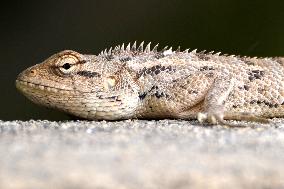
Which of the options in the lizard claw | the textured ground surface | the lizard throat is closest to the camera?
the textured ground surface

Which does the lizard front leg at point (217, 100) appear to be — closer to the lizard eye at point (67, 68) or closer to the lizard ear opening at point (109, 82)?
the lizard ear opening at point (109, 82)

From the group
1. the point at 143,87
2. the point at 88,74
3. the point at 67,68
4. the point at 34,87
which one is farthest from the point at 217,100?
the point at 34,87

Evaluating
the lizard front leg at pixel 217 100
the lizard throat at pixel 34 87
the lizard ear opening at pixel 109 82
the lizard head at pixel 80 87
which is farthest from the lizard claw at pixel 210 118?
the lizard throat at pixel 34 87

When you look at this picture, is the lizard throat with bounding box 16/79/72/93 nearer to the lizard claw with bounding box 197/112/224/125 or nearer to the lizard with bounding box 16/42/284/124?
the lizard with bounding box 16/42/284/124

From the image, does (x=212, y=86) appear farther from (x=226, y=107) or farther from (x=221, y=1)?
(x=221, y=1)

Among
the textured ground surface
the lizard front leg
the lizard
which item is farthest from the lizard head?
Answer: the textured ground surface

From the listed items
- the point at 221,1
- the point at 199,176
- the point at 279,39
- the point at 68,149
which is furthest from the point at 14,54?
the point at 199,176
